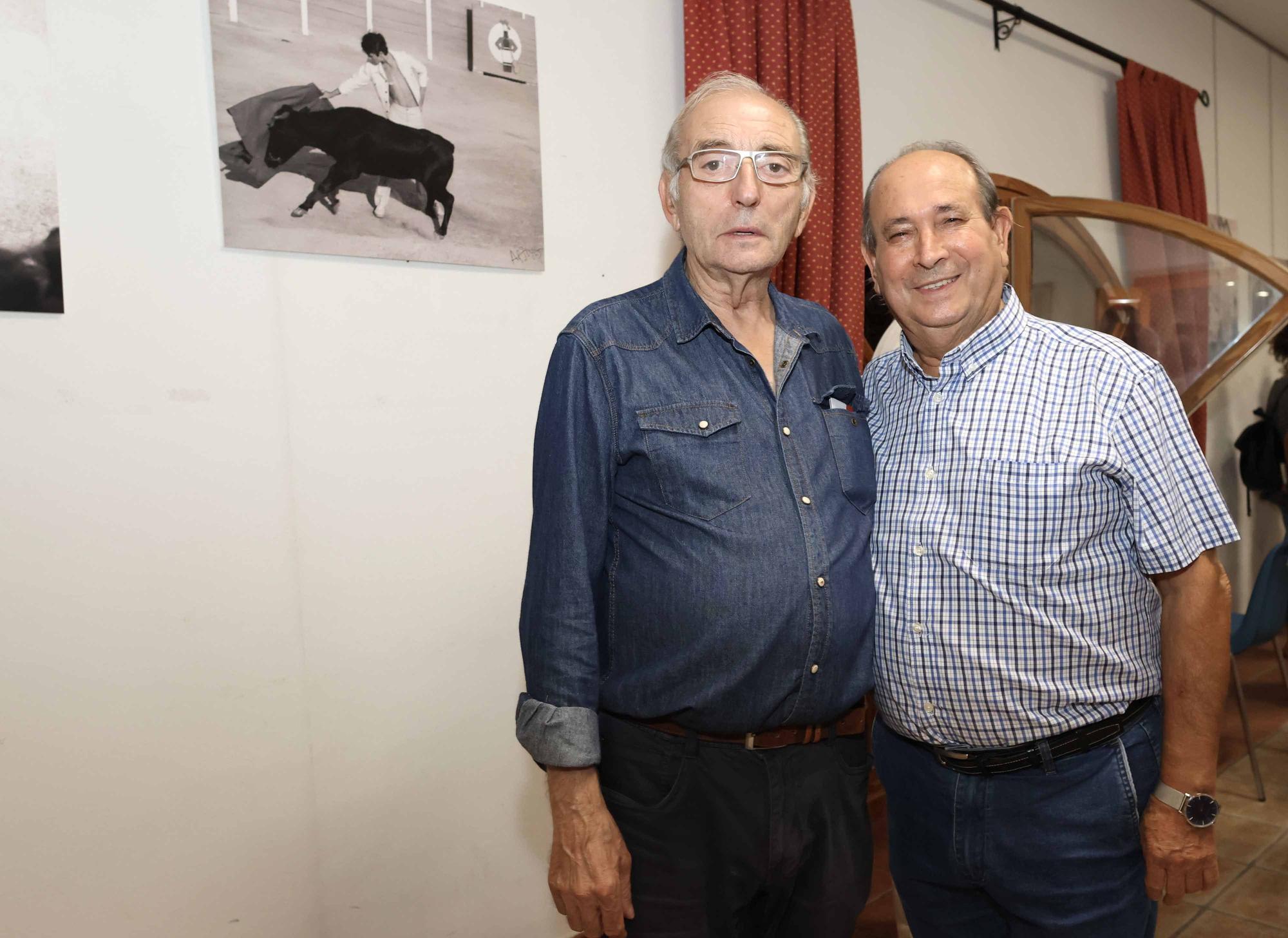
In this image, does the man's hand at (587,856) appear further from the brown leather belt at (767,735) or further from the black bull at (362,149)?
the black bull at (362,149)

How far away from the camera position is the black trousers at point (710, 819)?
1.30m

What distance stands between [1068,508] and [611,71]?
1.54 meters

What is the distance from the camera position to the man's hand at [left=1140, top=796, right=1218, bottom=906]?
4.40ft

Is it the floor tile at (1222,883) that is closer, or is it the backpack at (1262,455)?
the floor tile at (1222,883)

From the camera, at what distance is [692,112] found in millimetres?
1417

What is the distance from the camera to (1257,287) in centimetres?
285

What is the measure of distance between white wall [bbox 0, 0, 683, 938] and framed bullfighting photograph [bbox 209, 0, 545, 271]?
49 mm

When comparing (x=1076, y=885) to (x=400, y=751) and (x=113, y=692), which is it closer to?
(x=400, y=751)

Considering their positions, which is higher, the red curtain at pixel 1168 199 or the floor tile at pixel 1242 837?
the red curtain at pixel 1168 199

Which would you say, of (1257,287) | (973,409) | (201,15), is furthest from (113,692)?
(1257,287)

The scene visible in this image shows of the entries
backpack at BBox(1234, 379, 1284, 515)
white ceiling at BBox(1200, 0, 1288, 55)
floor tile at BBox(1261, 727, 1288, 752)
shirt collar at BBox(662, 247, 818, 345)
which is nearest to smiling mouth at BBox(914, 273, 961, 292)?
shirt collar at BBox(662, 247, 818, 345)

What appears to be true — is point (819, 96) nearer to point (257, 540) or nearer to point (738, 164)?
point (738, 164)
